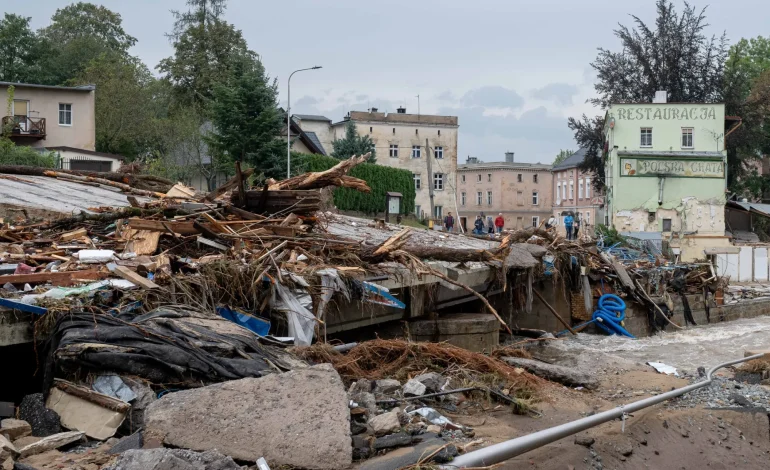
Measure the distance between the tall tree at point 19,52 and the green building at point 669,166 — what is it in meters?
43.3

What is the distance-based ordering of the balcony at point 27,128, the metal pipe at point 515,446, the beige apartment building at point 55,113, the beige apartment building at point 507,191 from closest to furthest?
the metal pipe at point 515,446, the balcony at point 27,128, the beige apartment building at point 55,113, the beige apartment building at point 507,191

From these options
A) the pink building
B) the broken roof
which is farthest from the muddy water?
the pink building

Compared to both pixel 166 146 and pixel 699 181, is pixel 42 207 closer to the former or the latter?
pixel 166 146

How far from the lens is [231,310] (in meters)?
9.49

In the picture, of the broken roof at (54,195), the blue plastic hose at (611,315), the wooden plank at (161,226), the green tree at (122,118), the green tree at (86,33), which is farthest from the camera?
the green tree at (86,33)

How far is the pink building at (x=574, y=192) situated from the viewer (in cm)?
7400

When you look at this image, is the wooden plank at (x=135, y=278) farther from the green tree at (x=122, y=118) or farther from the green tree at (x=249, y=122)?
the green tree at (x=122, y=118)

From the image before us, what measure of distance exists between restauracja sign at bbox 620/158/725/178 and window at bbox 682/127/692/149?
1101mm

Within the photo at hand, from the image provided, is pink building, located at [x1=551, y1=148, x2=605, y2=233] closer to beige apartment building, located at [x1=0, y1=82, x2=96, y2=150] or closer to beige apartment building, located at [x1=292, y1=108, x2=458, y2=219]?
beige apartment building, located at [x1=292, y1=108, x2=458, y2=219]

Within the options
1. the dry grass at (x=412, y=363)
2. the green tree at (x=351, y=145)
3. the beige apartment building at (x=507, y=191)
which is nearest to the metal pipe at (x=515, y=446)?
the dry grass at (x=412, y=363)

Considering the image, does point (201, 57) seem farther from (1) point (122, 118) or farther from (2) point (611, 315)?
(2) point (611, 315)

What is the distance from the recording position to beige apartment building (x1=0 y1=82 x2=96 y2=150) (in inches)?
1731

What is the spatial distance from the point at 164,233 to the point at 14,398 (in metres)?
3.03

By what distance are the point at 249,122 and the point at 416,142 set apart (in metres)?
34.7
